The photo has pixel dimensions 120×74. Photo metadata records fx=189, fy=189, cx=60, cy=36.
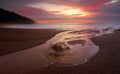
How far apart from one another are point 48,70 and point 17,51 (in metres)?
4.48

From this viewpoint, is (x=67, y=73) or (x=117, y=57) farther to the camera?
(x=117, y=57)

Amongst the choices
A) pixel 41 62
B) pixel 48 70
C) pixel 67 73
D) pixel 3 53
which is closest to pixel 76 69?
pixel 67 73

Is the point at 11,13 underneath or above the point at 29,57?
above

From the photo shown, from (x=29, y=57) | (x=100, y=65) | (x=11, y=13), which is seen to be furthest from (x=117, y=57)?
(x=11, y=13)

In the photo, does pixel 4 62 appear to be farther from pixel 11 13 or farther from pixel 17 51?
pixel 11 13

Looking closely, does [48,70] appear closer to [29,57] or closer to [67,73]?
[67,73]

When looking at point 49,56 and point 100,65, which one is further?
point 49,56

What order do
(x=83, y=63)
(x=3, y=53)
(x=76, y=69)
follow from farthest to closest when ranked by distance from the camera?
(x=3, y=53) → (x=83, y=63) → (x=76, y=69)

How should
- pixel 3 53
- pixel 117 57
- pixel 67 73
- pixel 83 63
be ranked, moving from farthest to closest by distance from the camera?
pixel 3 53
pixel 117 57
pixel 83 63
pixel 67 73

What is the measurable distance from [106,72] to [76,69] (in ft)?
3.76

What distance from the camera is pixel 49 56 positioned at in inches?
→ 374

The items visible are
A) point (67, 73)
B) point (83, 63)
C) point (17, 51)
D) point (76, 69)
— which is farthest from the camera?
point (17, 51)

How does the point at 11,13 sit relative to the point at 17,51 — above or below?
above

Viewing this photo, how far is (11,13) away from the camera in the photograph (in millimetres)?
65688
